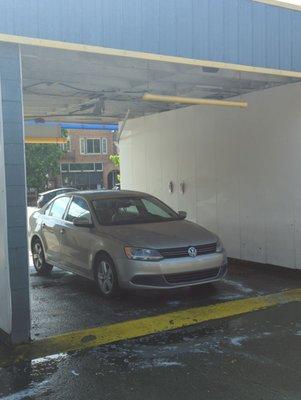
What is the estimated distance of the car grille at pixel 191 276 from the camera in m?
6.85

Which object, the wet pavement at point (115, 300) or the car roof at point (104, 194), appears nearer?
the wet pavement at point (115, 300)

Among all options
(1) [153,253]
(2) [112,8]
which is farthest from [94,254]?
(2) [112,8]

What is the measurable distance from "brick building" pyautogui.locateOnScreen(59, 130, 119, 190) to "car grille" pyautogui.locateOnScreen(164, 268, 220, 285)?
4828cm

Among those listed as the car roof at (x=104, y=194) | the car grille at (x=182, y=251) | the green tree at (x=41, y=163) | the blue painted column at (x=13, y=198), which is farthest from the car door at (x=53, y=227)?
the green tree at (x=41, y=163)

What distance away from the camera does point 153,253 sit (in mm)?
6852

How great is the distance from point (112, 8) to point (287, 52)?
275cm

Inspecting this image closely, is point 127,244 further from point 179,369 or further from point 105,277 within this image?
point 179,369

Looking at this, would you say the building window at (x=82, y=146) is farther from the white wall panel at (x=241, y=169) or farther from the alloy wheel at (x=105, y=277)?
the alloy wheel at (x=105, y=277)

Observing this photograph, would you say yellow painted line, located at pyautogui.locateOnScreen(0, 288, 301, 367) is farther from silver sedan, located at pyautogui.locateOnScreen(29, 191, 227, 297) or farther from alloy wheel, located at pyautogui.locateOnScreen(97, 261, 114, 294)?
alloy wheel, located at pyautogui.locateOnScreen(97, 261, 114, 294)

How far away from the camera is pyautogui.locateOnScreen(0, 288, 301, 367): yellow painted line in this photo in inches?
207

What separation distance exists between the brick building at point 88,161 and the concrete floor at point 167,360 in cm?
4869

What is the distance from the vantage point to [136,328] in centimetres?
592

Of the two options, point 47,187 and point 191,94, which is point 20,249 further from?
point 47,187

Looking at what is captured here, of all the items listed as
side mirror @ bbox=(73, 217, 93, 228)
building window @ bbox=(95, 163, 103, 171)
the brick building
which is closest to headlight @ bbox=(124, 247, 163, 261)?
side mirror @ bbox=(73, 217, 93, 228)
